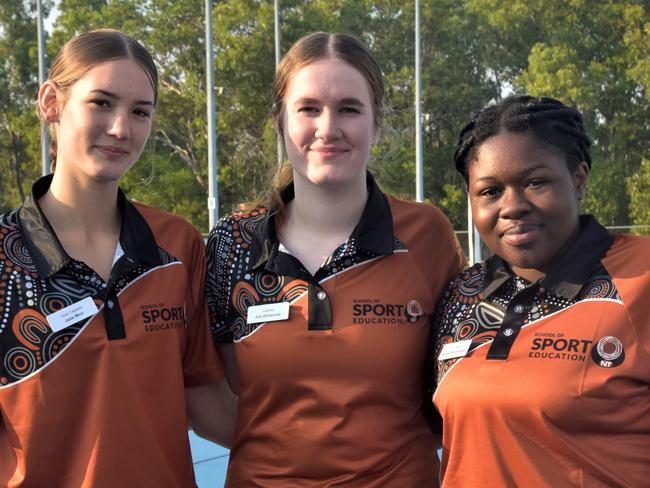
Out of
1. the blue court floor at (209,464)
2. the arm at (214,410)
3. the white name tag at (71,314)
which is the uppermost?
the white name tag at (71,314)

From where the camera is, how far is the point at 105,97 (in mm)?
2818

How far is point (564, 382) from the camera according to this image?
242cm

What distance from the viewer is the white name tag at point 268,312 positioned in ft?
9.58

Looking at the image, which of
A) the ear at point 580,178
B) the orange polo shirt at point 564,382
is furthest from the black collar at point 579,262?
the ear at point 580,178

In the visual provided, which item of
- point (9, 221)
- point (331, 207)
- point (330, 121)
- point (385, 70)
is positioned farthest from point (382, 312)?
point (385, 70)

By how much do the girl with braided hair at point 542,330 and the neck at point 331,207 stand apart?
457 millimetres

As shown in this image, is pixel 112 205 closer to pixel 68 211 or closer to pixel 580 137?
pixel 68 211

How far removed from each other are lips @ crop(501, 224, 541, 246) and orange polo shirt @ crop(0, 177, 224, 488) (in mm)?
1152

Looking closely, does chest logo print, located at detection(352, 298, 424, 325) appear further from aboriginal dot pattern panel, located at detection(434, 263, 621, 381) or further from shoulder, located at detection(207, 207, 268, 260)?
shoulder, located at detection(207, 207, 268, 260)

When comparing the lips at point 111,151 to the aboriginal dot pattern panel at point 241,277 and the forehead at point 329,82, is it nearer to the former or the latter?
the aboriginal dot pattern panel at point 241,277

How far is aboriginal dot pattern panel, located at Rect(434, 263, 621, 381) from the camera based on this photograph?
8.33 ft

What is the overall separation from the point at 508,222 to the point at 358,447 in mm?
883

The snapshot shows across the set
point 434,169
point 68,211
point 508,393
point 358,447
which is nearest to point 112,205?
point 68,211

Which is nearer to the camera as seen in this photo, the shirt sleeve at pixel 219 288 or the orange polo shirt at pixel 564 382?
the orange polo shirt at pixel 564 382
